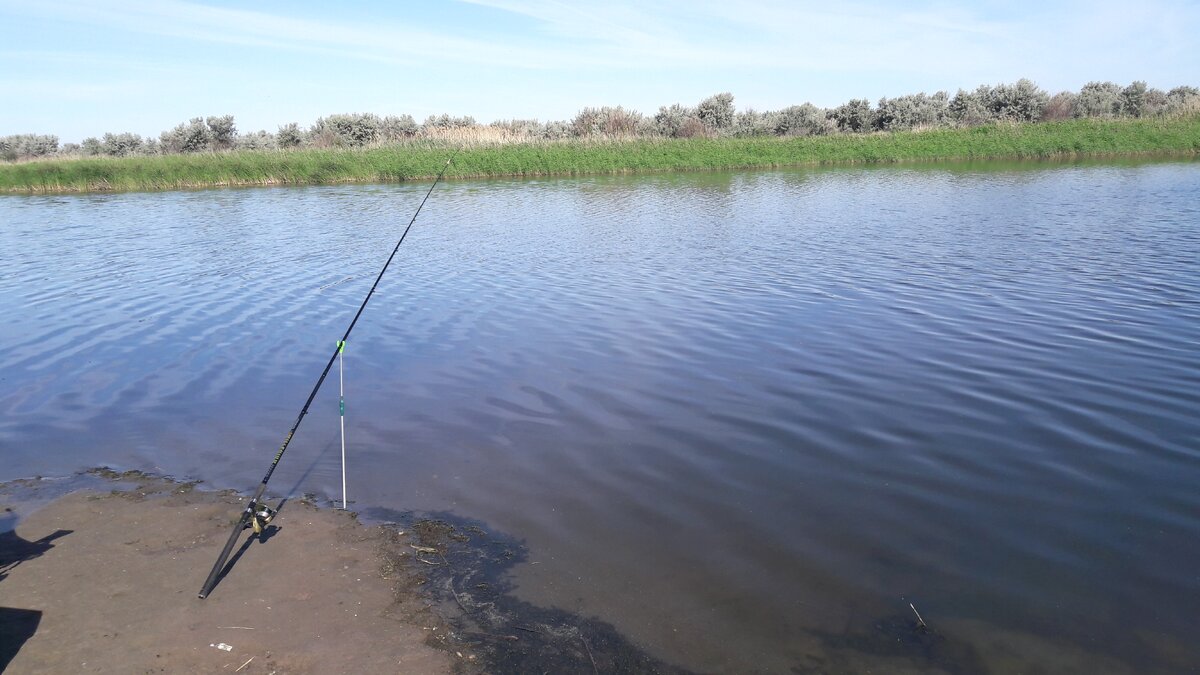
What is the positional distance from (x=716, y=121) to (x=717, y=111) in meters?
0.80

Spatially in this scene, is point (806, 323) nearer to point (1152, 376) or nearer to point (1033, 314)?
point (1033, 314)

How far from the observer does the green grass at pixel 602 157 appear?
1614 inches

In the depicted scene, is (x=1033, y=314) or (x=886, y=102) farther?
(x=886, y=102)

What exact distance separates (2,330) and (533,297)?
8.03 meters

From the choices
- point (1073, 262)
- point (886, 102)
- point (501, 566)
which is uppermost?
point (886, 102)

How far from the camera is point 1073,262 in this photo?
13469 mm

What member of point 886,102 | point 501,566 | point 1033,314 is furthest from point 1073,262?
point 886,102

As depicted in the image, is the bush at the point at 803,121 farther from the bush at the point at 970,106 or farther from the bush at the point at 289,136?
the bush at the point at 289,136

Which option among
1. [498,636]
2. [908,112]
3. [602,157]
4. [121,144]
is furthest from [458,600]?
[121,144]

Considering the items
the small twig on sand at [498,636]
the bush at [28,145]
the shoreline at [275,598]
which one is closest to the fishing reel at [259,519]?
the shoreline at [275,598]

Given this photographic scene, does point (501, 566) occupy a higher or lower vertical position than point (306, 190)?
lower

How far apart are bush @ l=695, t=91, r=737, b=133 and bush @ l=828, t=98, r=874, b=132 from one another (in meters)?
8.33

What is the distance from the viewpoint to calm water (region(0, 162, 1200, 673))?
15.4 feet

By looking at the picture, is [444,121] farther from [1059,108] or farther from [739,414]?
[739,414]
